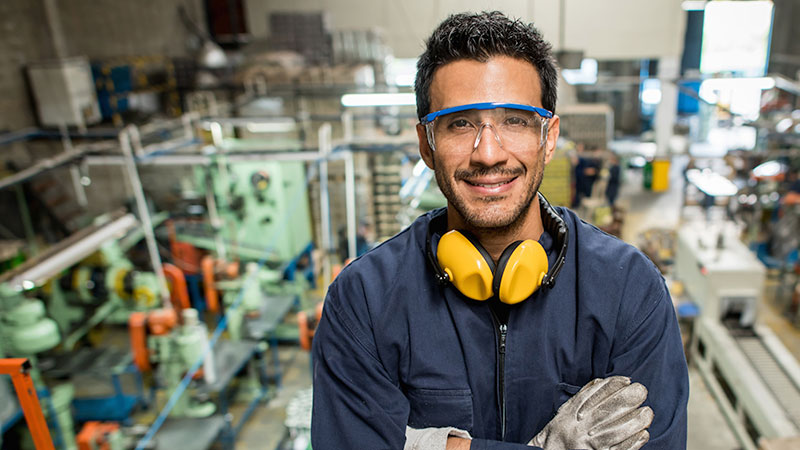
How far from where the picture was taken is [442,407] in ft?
4.67

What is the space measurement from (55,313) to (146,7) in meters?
9.21

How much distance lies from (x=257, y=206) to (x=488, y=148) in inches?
250

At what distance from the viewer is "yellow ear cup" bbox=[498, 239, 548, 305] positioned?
1.35m

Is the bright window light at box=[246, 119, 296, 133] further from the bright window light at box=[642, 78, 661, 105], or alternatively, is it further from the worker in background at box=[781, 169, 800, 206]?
the bright window light at box=[642, 78, 661, 105]

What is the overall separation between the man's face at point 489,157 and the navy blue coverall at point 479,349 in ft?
0.79

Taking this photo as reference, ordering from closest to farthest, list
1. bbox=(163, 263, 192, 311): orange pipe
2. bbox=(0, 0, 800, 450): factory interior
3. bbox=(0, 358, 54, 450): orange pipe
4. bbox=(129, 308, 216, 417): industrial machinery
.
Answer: bbox=(0, 358, 54, 450): orange pipe → bbox=(0, 0, 800, 450): factory interior → bbox=(129, 308, 216, 417): industrial machinery → bbox=(163, 263, 192, 311): orange pipe

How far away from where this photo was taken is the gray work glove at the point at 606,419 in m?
1.29

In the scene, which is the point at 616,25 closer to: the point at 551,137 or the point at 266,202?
the point at 266,202

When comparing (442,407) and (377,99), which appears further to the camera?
(377,99)

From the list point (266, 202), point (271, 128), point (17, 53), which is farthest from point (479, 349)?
point (17, 53)

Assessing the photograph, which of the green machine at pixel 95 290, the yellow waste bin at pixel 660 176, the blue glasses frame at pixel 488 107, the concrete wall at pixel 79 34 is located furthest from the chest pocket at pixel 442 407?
the yellow waste bin at pixel 660 176

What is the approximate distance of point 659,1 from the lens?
10664 mm

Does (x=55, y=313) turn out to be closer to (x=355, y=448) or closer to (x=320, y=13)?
(x=355, y=448)

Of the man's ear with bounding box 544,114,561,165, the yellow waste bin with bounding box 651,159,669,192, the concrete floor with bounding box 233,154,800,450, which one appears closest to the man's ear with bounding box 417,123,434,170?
the man's ear with bounding box 544,114,561,165
